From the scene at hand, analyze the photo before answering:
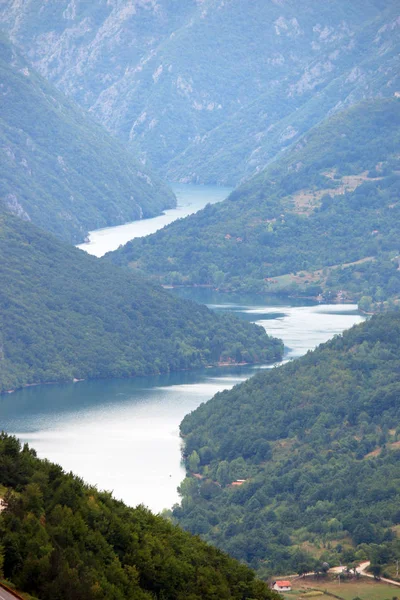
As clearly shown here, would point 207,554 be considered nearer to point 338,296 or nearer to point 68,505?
point 68,505

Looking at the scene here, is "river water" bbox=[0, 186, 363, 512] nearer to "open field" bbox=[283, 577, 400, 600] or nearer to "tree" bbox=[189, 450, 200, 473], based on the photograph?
"tree" bbox=[189, 450, 200, 473]

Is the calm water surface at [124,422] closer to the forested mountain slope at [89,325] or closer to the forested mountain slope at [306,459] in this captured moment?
the forested mountain slope at [306,459]

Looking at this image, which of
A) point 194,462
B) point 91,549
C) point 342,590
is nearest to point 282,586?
point 342,590

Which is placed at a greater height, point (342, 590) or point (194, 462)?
point (194, 462)

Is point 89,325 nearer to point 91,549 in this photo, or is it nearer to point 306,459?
point 306,459

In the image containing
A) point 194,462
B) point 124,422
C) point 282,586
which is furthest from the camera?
point 124,422

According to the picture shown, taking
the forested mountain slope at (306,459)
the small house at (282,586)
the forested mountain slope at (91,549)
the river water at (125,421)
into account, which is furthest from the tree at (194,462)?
the forested mountain slope at (91,549)

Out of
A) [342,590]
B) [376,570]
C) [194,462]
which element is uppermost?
[194,462]
